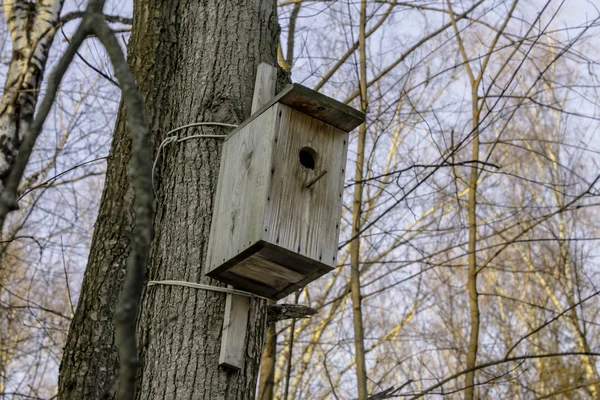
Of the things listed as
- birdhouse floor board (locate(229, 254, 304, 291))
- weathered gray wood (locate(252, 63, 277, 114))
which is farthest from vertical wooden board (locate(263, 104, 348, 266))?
weathered gray wood (locate(252, 63, 277, 114))

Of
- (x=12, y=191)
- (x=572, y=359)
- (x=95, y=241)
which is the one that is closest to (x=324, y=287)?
(x=572, y=359)

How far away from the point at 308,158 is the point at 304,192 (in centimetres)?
19

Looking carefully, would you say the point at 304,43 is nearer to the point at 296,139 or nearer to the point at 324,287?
the point at 296,139

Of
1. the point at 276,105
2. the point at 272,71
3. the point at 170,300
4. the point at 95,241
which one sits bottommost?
the point at 170,300

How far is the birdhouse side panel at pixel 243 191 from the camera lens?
9.66 feet

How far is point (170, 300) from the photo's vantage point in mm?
3062

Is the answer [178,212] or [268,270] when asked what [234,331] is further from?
[178,212]

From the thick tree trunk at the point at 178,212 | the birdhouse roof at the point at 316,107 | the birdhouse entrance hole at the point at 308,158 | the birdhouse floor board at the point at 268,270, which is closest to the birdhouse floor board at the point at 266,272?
the birdhouse floor board at the point at 268,270

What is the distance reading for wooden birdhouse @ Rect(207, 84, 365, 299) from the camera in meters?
→ 2.94

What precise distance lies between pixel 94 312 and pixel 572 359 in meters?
7.02

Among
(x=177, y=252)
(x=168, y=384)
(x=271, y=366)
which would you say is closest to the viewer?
(x=168, y=384)

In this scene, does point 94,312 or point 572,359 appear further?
point 572,359

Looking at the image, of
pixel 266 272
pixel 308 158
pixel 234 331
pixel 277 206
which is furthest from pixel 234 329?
pixel 308 158

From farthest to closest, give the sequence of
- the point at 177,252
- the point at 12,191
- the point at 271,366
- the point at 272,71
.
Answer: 1. the point at 271,366
2. the point at 272,71
3. the point at 177,252
4. the point at 12,191
